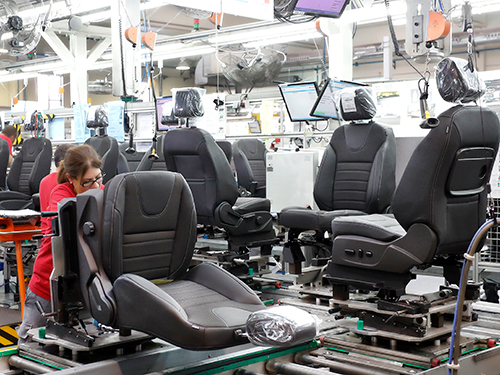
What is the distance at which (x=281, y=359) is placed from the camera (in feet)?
9.97

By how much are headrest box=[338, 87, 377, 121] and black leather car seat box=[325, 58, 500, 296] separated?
128 cm

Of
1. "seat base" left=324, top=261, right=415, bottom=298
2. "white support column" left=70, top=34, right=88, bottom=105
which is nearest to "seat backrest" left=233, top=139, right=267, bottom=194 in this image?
"white support column" left=70, top=34, right=88, bottom=105

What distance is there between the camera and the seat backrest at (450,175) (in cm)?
290

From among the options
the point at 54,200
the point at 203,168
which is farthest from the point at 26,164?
the point at 54,200

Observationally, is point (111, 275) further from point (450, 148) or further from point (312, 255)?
point (312, 255)

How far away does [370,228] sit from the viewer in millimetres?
3230

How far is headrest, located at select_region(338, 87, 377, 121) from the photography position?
4.44 meters

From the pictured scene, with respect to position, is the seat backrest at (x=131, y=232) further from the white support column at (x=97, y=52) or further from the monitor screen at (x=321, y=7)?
the white support column at (x=97, y=52)

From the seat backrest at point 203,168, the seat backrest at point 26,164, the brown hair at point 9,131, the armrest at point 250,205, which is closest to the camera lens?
the seat backrest at point 203,168

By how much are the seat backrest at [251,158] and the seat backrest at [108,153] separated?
177cm

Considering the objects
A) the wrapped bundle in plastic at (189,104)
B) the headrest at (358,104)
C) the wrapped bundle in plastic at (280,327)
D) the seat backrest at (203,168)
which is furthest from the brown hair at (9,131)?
the wrapped bundle in plastic at (280,327)

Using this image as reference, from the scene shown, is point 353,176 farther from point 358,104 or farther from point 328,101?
point 328,101

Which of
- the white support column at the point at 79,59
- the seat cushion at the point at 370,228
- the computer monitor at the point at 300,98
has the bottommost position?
the seat cushion at the point at 370,228

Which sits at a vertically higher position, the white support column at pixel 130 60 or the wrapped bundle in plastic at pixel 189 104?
the white support column at pixel 130 60
